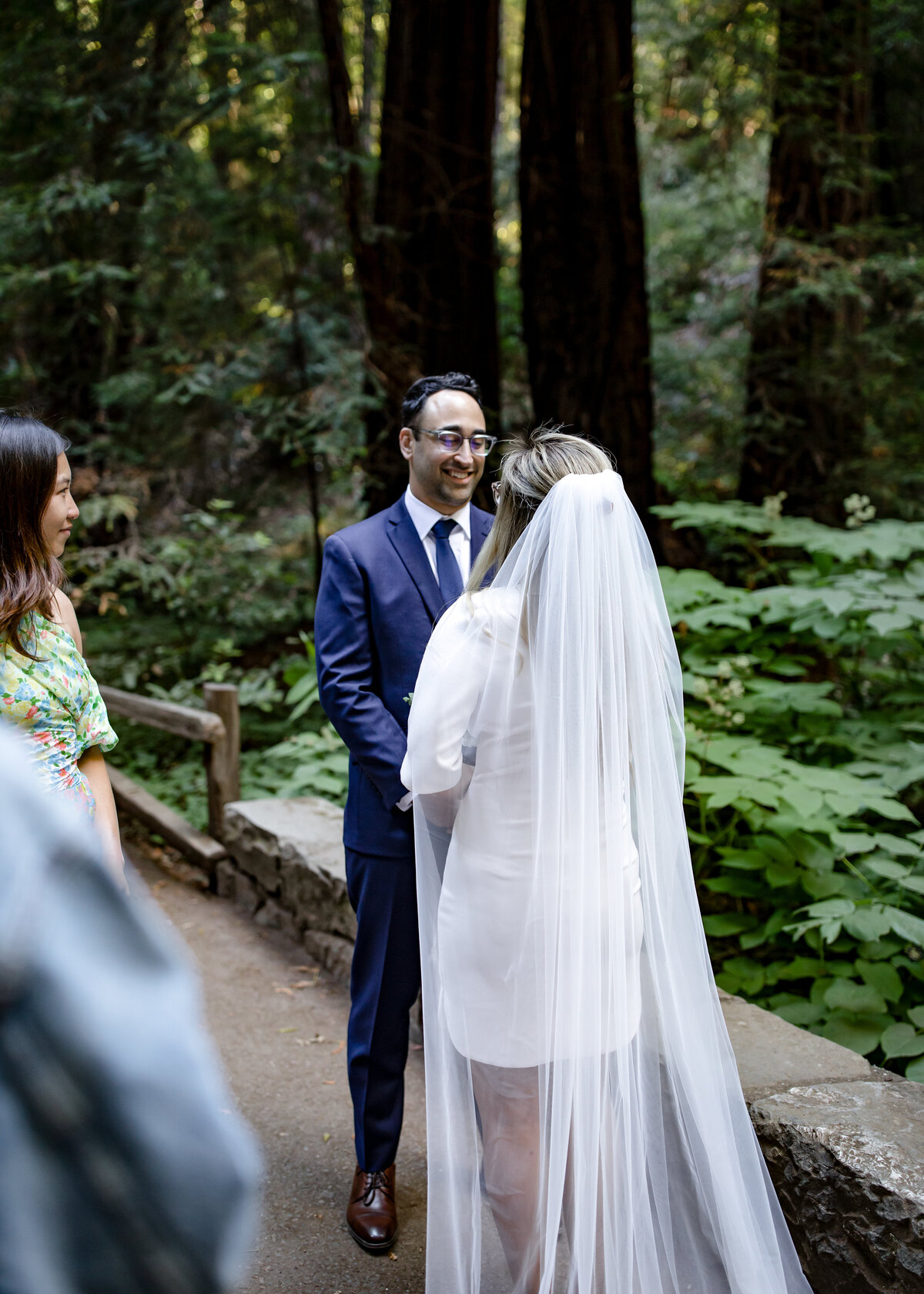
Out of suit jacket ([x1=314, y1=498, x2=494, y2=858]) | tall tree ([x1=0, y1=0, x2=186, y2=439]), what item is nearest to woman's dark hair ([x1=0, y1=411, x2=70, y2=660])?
suit jacket ([x1=314, y1=498, x2=494, y2=858])

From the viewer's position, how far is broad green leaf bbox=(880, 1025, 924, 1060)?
8.52ft

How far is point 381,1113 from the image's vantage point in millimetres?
2613

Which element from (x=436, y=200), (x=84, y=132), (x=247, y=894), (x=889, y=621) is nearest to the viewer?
(x=889, y=621)

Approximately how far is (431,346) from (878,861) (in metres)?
4.84

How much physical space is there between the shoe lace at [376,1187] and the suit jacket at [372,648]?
0.94 metres

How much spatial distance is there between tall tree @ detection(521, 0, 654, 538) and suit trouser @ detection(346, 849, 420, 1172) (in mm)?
4231

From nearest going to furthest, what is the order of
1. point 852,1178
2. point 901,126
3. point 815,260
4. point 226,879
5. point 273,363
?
point 852,1178
point 226,879
point 815,260
point 273,363
point 901,126

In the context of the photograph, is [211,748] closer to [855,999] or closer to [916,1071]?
[855,999]

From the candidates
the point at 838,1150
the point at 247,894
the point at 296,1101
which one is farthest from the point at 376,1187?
the point at 247,894

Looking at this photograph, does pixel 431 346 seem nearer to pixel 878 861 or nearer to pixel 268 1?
pixel 268 1

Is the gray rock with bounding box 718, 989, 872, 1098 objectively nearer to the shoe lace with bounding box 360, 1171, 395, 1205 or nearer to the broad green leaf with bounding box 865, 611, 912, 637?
the shoe lace with bounding box 360, 1171, 395, 1205

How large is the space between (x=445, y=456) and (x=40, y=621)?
1.16 metres

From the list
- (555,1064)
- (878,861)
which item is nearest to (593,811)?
(555,1064)

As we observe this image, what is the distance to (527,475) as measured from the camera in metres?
1.94
